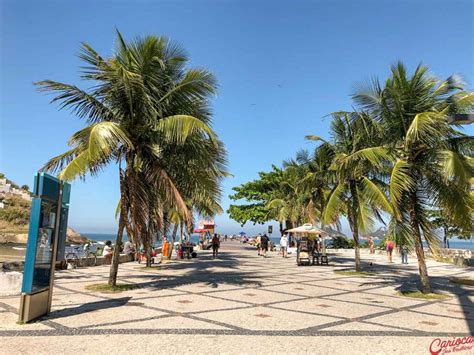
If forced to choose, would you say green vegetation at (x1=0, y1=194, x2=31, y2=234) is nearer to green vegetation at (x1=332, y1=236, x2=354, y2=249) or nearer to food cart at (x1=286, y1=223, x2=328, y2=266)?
green vegetation at (x1=332, y1=236, x2=354, y2=249)

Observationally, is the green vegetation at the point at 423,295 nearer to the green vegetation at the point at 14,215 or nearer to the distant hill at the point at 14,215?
the distant hill at the point at 14,215

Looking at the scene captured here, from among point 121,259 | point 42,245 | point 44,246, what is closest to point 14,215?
point 121,259

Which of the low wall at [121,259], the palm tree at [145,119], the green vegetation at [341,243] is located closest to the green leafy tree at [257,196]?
the green vegetation at [341,243]

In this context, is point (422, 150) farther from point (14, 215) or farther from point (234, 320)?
point (14, 215)

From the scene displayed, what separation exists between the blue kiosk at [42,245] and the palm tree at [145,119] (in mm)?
2228

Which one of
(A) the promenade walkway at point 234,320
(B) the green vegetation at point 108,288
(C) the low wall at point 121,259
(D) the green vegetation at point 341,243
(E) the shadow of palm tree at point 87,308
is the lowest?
(A) the promenade walkway at point 234,320

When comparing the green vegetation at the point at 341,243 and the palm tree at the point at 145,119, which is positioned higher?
the palm tree at the point at 145,119

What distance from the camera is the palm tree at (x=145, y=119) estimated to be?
10.4 m

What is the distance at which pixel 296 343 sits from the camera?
19.6 ft

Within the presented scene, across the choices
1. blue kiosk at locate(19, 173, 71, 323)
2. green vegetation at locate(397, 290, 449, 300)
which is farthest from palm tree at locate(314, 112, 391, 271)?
blue kiosk at locate(19, 173, 71, 323)

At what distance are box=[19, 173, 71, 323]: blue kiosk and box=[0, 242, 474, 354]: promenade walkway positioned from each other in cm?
30

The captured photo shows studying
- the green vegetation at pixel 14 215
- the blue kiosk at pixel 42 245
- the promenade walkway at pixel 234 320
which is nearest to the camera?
the promenade walkway at pixel 234 320

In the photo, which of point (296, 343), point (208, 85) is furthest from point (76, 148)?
point (296, 343)

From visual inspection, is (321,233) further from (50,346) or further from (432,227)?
(50,346)
